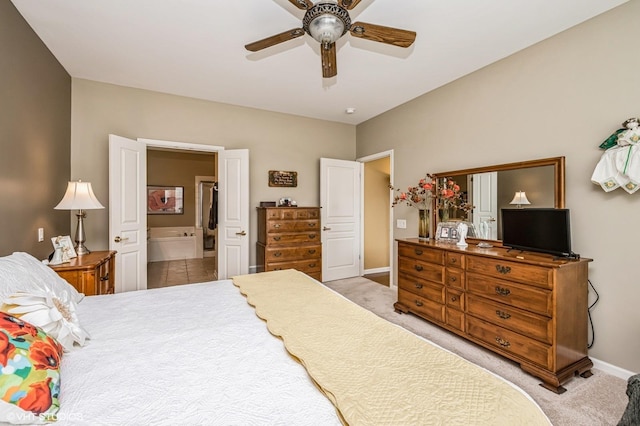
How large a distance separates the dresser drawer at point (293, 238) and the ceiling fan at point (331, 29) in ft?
8.13

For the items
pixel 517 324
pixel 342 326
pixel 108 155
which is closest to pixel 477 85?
pixel 517 324

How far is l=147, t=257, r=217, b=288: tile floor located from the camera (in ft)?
15.4

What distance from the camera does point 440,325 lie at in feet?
9.46

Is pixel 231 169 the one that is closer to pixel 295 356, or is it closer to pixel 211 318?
pixel 211 318

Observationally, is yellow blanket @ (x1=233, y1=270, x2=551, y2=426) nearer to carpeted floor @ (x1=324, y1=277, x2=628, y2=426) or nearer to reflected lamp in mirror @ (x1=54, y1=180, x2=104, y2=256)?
carpeted floor @ (x1=324, y1=277, x2=628, y2=426)

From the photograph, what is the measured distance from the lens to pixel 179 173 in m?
7.24

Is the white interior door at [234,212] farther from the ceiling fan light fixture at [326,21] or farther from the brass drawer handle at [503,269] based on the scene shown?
the brass drawer handle at [503,269]

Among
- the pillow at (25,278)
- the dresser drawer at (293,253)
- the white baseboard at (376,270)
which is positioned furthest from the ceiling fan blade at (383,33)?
the white baseboard at (376,270)

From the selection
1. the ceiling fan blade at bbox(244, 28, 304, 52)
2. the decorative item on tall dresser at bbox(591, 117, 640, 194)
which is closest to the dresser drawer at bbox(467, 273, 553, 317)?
the decorative item on tall dresser at bbox(591, 117, 640, 194)

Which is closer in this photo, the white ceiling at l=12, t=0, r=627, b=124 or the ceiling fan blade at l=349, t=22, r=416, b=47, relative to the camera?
the ceiling fan blade at l=349, t=22, r=416, b=47

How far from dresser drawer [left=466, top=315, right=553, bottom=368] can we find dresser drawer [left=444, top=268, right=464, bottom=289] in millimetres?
297

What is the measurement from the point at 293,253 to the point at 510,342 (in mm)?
2712

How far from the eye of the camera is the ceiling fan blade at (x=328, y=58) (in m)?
1.99

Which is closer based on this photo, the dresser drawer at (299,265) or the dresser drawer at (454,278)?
the dresser drawer at (454,278)
